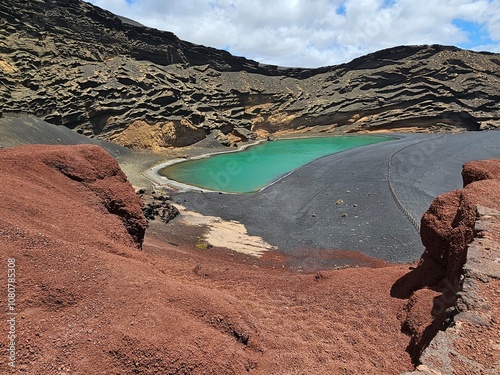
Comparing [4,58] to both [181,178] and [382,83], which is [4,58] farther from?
[382,83]

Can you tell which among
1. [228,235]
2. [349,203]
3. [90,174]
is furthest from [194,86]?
[90,174]

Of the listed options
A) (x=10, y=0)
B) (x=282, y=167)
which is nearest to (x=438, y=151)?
(x=282, y=167)

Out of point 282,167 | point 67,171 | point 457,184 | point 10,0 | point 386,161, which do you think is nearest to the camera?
point 67,171

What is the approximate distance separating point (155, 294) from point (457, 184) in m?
24.1

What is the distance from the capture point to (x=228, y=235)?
17.1m

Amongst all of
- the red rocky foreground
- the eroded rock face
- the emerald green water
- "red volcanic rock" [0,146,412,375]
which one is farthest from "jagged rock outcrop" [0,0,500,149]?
"red volcanic rock" [0,146,412,375]

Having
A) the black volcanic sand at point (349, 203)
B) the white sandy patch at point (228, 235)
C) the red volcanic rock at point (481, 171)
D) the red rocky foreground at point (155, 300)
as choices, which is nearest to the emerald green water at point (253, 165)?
the black volcanic sand at point (349, 203)

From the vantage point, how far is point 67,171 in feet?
27.5

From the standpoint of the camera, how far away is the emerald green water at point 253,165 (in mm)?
31081

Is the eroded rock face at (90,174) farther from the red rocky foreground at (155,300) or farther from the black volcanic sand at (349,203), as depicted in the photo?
the black volcanic sand at (349,203)

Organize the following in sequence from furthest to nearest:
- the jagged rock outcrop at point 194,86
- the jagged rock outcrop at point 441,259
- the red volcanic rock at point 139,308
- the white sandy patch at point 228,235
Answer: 1. the jagged rock outcrop at point 194,86
2. the white sandy patch at point 228,235
3. the jagged rock outcrop at point 441,259
4. the red volcanic rock at point 139,308

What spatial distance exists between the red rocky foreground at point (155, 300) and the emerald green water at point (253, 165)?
2015 centimetres

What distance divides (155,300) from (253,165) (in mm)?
34888

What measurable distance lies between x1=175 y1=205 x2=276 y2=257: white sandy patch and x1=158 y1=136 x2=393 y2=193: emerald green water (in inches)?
344
